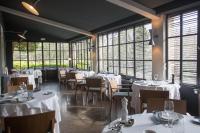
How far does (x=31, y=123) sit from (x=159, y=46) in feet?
14.6

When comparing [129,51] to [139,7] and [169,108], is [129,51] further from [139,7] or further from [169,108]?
[169,108]

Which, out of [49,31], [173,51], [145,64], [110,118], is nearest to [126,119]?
[110,118]

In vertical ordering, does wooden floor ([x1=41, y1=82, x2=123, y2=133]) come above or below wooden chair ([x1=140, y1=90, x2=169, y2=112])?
below

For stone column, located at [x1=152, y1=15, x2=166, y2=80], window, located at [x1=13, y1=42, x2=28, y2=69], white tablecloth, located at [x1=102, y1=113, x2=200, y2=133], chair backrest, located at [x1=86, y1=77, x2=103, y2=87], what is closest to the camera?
white tablecloth, located at [x1=102, y1=113, x2=200, y2=133]

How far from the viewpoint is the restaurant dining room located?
2162 mm

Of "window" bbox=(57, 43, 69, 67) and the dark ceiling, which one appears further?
"window" bbox=(57, 43, 69, 67)

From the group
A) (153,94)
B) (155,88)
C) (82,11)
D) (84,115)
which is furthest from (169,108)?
(82,11)

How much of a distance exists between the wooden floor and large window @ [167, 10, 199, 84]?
1834mm

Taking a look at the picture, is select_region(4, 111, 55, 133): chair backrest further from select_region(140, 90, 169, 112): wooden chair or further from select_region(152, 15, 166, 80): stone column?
select_region(152, 15, 166, 80): stone column

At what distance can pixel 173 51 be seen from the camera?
5.53 meters

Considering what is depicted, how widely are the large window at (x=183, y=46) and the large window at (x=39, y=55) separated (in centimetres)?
999

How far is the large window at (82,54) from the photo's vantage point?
1158 centimetres

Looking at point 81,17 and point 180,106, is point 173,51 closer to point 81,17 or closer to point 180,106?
point 180,106

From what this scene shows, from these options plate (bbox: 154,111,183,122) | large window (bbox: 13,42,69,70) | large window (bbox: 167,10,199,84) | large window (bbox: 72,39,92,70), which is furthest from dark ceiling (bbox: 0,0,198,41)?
plate (bbox: 154,111,183,122)
